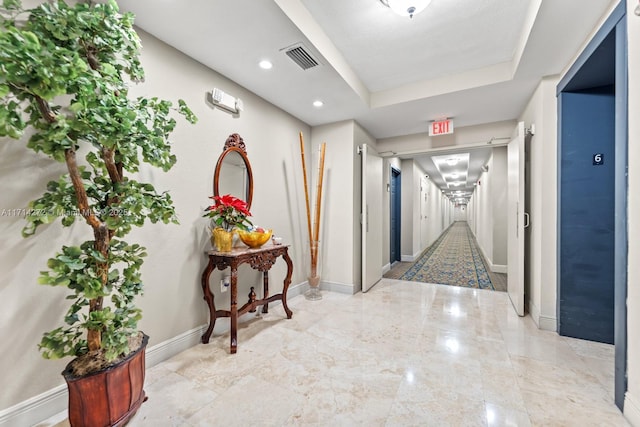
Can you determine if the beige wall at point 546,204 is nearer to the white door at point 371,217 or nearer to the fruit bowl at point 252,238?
the white door at point 371,217

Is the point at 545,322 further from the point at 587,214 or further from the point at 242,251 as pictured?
the point at 242,251

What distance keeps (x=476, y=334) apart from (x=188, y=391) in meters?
2.46

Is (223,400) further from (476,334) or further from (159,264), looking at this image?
(476,334)

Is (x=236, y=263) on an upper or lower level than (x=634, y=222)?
lower

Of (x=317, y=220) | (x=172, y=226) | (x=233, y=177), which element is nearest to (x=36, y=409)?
(x=172, y=226)

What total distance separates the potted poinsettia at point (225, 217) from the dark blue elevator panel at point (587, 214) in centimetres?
297

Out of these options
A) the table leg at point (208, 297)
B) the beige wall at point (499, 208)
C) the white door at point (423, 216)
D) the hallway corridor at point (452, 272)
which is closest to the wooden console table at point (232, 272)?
the table leg at point (208, 297)

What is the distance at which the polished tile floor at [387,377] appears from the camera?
140cm

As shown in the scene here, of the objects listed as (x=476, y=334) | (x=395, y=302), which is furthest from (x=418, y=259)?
(x=476, y=334)

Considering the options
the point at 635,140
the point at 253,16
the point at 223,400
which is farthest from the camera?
the point at 253,16

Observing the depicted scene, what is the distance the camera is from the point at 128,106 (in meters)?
1.23

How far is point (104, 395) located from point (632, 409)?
8.89 ft

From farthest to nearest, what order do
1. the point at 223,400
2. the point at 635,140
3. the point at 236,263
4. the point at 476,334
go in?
1. the point at 476,334
2. the point at 236,263
3. the point at 223,400
4. the point at 635,140

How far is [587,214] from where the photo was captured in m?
2.22
